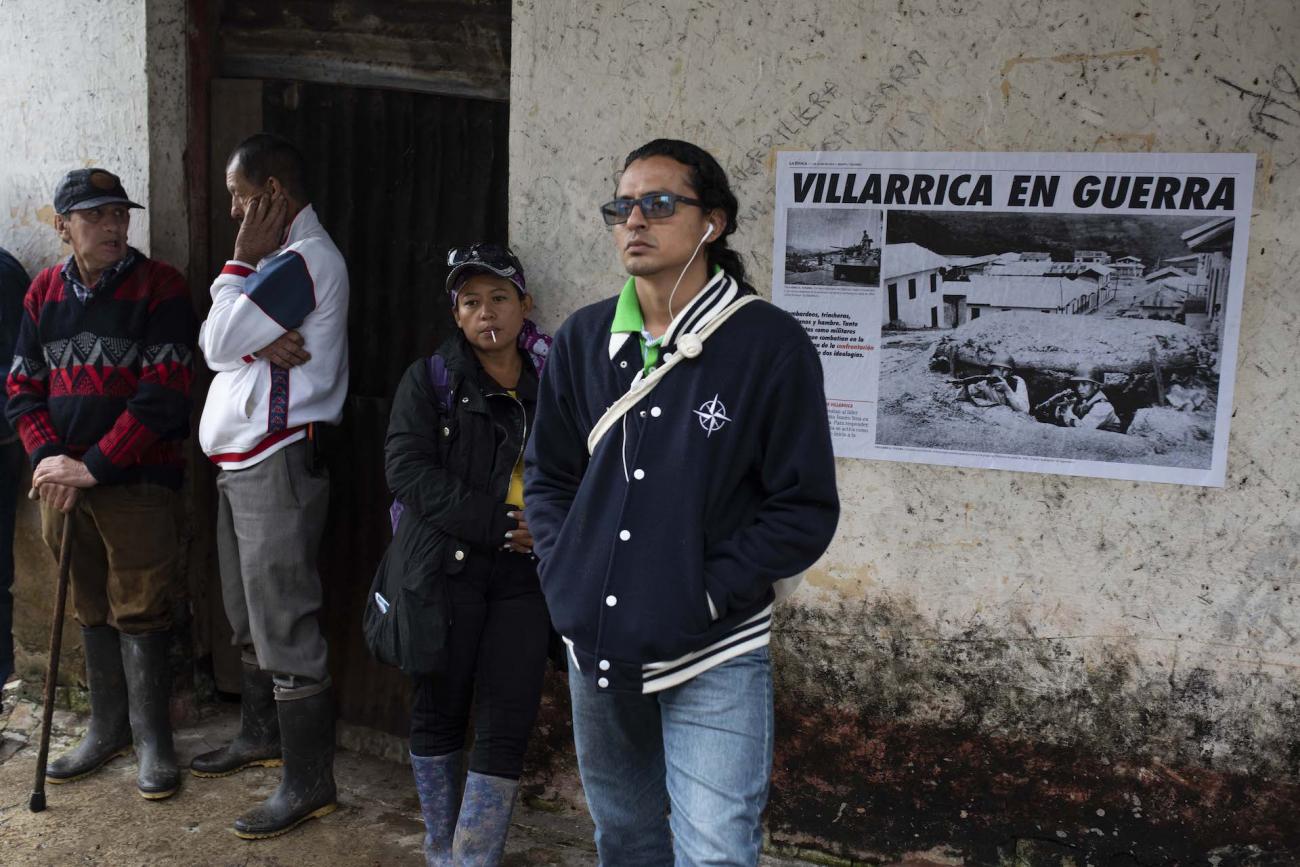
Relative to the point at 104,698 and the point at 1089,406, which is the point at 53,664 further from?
the point at 1089,406

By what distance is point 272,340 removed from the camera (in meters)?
3.71

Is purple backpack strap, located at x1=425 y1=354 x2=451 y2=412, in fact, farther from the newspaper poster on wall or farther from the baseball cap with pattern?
the baseball cap with pattern

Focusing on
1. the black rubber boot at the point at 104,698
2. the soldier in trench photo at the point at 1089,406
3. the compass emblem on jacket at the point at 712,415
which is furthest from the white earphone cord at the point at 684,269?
the black rubber boot at the point at 104,698

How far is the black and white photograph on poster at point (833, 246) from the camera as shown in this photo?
344 cm

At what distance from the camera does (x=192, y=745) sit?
14.8 ft

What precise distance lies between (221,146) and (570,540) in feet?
9.25

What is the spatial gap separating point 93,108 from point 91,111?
0.05 ft

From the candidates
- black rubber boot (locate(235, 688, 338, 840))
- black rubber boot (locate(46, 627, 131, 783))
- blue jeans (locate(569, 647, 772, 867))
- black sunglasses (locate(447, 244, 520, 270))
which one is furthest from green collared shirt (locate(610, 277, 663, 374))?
black rubber boot (locate(46, 627, 131, 783))

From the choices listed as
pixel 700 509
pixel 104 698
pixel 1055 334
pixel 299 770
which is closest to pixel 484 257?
pixel 700 509

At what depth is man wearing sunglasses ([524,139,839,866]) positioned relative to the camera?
2365mm

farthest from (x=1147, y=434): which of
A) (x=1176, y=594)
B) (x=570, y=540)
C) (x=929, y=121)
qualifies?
(x=570, y=540)

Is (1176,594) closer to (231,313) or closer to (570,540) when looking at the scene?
(570,540)

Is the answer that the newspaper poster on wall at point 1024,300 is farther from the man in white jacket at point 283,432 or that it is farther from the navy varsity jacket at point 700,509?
the man in white jacket at point 283,432

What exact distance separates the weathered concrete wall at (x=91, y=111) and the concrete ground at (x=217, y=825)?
188cm
